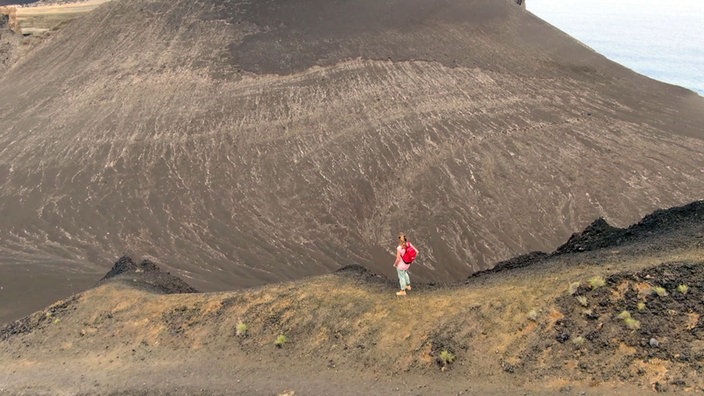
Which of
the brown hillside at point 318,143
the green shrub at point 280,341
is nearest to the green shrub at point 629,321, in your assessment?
the green shrub at point 280,341

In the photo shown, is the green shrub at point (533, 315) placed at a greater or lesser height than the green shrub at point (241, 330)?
greater

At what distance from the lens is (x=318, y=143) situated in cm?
1997

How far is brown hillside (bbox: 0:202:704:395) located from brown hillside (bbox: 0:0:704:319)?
15.5 feet

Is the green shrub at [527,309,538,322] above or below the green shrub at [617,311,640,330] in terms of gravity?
below

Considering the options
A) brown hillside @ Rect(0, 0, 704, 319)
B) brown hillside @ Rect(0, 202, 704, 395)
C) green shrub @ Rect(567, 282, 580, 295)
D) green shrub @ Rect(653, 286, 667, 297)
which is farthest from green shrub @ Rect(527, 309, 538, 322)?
brown hillside @ Rect(0, 0, 704, 319)

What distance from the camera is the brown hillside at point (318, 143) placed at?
52.6ft

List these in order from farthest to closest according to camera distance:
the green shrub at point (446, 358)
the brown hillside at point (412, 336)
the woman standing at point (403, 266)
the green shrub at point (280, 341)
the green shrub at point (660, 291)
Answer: the woman standing at point (403, 266)
the green shrub at point (280, 341)
the green shrub at point (446, 358)
the green shrub at point (660, 291)
the brown hillside at point (412, 336)

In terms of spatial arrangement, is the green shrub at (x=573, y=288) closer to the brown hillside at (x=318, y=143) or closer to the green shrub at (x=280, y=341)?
the green shrub at (x=280, y=341)

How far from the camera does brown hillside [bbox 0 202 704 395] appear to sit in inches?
250

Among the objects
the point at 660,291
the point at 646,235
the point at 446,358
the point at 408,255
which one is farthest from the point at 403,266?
the point at 646,235

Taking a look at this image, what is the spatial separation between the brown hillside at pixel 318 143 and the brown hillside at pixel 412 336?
4724 mm

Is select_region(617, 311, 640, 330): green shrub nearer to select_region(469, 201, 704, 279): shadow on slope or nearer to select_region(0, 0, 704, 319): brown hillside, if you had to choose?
select_region(469, 201, 704, 279): shadow on slope

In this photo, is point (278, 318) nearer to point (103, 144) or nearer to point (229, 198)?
point (229, 198)

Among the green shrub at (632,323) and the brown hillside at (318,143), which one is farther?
the brown hillside at (318,143)
